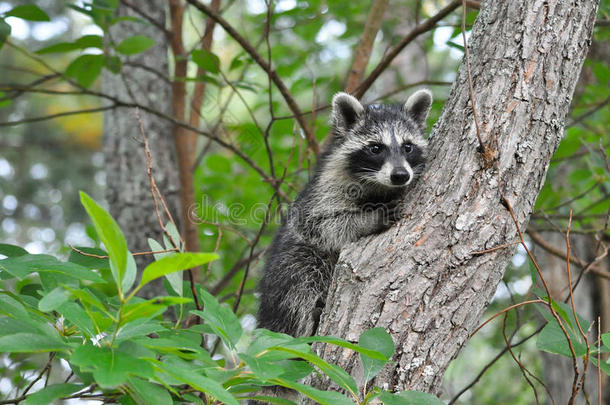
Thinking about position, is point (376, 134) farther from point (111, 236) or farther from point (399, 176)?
point (111, 236)

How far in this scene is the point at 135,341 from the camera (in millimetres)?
1718

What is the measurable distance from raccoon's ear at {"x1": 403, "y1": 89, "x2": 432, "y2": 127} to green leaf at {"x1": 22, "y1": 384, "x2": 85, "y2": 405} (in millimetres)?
3458

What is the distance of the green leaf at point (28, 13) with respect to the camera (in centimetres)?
366

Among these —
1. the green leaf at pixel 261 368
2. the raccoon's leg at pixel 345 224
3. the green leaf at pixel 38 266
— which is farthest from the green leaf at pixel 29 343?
the raccoon's leg at pixel 345 224

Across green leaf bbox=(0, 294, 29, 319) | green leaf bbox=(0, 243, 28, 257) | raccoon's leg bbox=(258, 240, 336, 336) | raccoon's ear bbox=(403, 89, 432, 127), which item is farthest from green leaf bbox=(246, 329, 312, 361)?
raccoon's ear bbox=(403, 89, 432, 127)

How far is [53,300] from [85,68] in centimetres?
322

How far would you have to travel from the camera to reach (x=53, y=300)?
1.53m

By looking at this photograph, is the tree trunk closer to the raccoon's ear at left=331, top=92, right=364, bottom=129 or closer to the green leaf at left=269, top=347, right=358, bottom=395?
the raccoon's ear at left=331, top=92, right=364, bottom=129

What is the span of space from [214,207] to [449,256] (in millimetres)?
3179

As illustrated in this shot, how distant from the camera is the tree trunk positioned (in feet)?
16.8

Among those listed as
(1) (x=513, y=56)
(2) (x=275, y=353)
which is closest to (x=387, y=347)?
(2) (x=275, y=353)

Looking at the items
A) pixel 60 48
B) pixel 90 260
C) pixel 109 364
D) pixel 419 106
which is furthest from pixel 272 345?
pixel 419 106

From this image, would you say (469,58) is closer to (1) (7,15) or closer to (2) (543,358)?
(1) (7,15)

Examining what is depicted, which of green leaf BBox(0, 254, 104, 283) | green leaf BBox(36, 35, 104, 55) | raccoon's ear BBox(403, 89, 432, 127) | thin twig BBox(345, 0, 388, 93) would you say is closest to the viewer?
green leaf BBox(0, 254, 104, 283)
